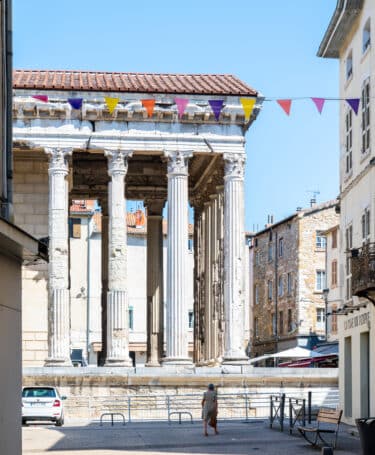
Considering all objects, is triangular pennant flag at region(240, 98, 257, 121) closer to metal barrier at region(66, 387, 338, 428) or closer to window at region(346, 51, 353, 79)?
window at region(346, 51, 353, 79)

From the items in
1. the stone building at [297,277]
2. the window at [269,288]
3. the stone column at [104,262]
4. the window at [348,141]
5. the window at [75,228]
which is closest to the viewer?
the window at [348,141]

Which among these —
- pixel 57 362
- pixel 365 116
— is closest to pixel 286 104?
pixel 365 116

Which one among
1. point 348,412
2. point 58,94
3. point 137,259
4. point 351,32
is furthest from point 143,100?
point 137,259

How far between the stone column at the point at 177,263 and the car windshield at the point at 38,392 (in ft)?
23.1

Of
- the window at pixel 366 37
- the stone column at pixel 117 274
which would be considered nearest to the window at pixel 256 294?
the stone column at pixel 117 274

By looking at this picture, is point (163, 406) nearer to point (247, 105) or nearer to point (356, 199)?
point (247, 105)

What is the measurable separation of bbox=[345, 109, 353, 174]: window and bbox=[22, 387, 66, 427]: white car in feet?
33.9

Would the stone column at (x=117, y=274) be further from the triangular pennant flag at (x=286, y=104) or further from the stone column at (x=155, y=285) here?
the triangular pennant flag at (x=286, y=104)

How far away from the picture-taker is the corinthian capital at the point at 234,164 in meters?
43.8

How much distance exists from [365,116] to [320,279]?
44495 millimetres

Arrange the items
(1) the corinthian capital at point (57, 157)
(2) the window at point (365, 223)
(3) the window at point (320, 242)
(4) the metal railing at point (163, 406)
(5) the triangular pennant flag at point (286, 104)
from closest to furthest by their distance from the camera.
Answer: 1. (5) the triangular pennant flag at point (286, 104)
2. (2) the window at point (365, 223)
3. (4) the metal railing at point (163, 406)
4. (1) the corinthian capital at point (57, 157)
5. (3) the window at point (320, 242)

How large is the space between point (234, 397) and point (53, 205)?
882cm

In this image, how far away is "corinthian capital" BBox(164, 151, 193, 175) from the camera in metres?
43.8

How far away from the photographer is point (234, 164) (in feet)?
144
